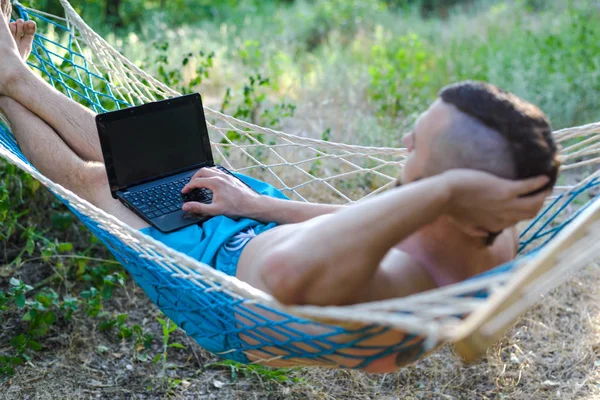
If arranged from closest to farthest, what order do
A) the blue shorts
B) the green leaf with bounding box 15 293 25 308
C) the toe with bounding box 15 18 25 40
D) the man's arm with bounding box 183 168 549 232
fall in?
the man's arm with bounding box 183 168 549 232 < the blue shorts < the green leaf with bounding box 15 293 25 308 < the toe with bounding box 15 18 25 40

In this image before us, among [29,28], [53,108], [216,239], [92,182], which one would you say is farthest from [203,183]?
[29,28]

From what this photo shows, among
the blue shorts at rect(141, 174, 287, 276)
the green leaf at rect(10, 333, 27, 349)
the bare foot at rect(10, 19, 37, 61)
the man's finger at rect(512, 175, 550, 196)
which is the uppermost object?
the bare foot at rect(10, 19, 37, 61)

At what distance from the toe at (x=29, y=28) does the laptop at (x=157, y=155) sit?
71 centimetres

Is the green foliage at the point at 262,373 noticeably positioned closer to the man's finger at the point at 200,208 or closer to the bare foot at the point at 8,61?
the man's finger at the point at 200,208

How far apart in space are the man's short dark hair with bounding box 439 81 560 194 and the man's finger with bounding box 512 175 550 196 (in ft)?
0.04

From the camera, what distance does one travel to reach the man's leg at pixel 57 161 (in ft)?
6.44

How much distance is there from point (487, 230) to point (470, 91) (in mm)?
261

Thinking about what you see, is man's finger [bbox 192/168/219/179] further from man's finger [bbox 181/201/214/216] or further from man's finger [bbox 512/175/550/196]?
man's finger [bbox 512/175/550/196]

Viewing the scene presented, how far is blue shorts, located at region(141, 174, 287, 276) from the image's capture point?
5.43 ft

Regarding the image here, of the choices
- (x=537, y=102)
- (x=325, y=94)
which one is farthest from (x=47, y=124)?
(x=537, y=102)

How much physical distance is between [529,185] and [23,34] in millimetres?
1857

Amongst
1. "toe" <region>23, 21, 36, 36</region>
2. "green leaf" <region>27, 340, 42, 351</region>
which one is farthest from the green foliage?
"toe" <region>23, 21, 36, 36</region>

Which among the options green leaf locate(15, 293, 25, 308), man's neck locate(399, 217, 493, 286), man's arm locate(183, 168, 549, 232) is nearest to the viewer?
man's arm locate(183, 168, 549, 232)

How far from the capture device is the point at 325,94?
4.30 m
